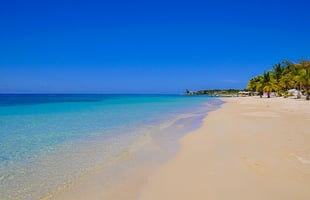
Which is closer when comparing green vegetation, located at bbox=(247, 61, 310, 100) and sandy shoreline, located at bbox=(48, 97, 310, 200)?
sandy shoreline, located at bbox=(48, 97, 310, 200)

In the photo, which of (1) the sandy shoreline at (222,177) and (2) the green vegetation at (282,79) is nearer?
(1) the sandy shoreline at (222,177)

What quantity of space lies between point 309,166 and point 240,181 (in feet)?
5.53

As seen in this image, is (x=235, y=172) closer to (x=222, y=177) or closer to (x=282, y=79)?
(x=222, y=177)

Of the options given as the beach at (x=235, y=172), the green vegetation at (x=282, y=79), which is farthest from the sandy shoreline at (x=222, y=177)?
the green vegetation at (x=282, y=79)

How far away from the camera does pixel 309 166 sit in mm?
5340

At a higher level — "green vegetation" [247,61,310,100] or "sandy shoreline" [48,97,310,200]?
"green vegetation" [247,61,310,100]

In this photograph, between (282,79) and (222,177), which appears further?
(282,79)

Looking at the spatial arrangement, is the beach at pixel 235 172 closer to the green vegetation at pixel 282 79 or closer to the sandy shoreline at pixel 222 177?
the sandy shoreline at pixel 222 177

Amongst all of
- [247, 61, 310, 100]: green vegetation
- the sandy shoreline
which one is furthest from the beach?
[247, 61, 310, 100]: green vegetation

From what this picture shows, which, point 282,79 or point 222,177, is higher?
point 282,79

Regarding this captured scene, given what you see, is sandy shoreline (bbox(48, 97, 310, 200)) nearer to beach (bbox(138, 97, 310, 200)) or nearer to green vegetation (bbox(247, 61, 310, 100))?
beach (bbox(138, 97, 310, 200))

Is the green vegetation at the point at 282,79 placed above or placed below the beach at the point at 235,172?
Answer: above

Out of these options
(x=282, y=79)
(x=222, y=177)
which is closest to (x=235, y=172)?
(x=222, y=177)

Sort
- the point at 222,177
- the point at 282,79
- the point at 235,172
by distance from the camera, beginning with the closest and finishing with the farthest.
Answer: the point at 222,177 < the point at 235,172 < the point at 282,79
